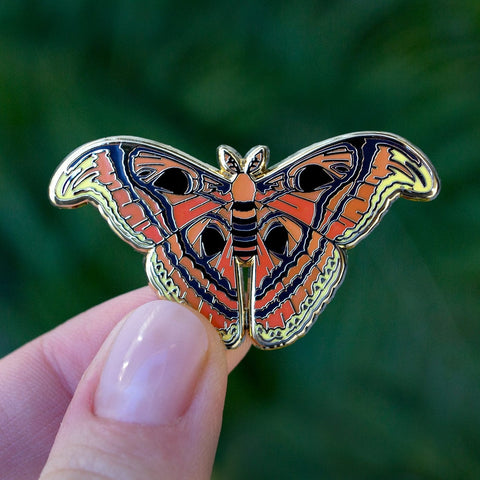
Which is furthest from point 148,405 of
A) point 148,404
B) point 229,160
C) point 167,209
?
point 229,160

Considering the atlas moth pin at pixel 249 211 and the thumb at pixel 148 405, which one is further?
the atlas moth pin at pixel 249 211

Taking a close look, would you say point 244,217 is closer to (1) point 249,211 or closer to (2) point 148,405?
(1) point 249,211

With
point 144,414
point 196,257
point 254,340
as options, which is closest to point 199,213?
point 196,257

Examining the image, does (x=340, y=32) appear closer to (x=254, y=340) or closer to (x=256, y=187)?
(x=256, y=187)

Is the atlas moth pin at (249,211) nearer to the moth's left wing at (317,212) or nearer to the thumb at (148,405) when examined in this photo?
the moth's left wing at (317,212)

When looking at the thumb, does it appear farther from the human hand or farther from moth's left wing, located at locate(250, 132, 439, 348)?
moth's left wing, located at locate(250, 132, 439, 348)

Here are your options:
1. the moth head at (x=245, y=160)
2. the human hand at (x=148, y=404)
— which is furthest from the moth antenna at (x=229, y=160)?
Result: the human hand at (x=148, y=404)

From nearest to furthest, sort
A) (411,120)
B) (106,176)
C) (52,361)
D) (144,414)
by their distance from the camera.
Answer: (144,414) < (106,176) < (52,361) < (411,120)
